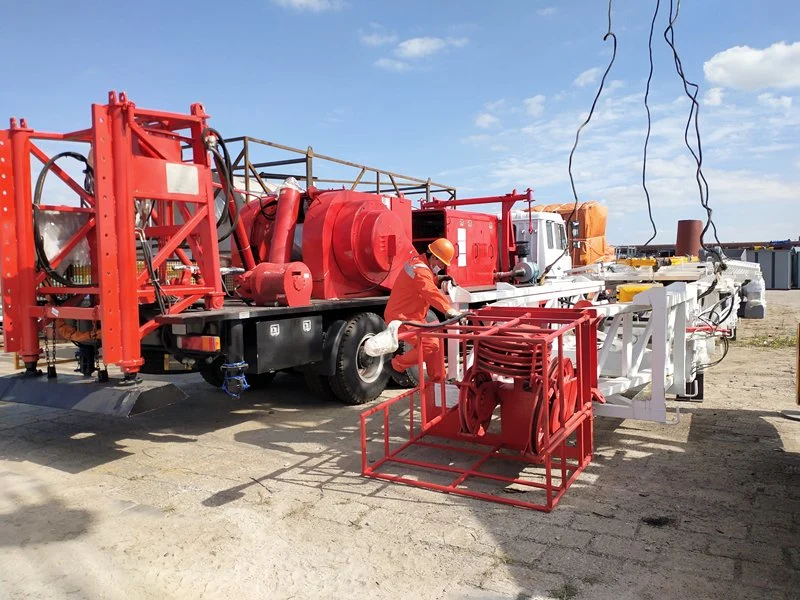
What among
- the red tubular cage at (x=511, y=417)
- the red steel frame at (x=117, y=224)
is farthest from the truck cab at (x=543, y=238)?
the red steel frame at (x=117, y=224)

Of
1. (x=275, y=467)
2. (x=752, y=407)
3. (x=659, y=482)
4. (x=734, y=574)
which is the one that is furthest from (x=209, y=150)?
(x=752, y=407)

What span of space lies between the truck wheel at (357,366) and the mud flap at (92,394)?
1981mm

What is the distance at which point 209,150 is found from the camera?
214 inches

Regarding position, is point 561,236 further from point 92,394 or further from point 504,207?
point 92,394

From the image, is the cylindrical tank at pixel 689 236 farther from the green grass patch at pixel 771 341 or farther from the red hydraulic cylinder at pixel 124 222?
the red hydraulic cylinder at pixel 124 222

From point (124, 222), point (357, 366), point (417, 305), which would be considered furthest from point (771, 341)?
point (124, 222)

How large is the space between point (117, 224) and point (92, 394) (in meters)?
1.33

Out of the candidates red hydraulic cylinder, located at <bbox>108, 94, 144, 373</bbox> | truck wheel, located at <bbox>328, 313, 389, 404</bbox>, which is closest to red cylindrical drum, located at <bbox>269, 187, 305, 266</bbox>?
truck wheel, located at <bbox>328, 313, 389, 404</bbox>

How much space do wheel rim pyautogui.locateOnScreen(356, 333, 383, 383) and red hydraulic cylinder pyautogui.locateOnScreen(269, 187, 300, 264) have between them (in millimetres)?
1256

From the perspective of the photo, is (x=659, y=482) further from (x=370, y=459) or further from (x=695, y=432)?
(x=370, y=459)

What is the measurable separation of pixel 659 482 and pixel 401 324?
7.25ft

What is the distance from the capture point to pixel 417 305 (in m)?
5.57

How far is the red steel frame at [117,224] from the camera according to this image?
4770 mm

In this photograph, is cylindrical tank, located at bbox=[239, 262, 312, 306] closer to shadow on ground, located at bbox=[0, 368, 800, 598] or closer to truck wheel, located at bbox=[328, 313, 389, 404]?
truck wheel, located at bbox=[328, 313, 389, 404]
